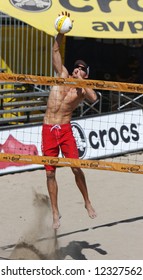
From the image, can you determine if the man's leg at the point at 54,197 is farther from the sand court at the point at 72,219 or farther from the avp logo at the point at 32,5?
the avp logo at the point at 32,5

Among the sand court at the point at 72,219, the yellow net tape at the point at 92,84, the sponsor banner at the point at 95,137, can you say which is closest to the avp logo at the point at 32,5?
the sponsor banner at the point at 95,137

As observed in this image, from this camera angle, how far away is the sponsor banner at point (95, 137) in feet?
45.8

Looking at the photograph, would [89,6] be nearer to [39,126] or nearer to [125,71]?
[39,126]

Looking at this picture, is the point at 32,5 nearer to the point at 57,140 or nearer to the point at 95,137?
the point at 95,137

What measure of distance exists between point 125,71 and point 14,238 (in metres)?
9.71

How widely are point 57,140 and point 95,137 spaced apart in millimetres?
4782

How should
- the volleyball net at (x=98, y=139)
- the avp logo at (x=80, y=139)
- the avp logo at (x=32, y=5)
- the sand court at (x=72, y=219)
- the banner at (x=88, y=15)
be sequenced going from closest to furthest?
1. the sand court at (x=72, y=219)
2. the volleyball net at (x=98, y=139)
3. the avp logo at (x=80, y=139)
4. the banner at (x=88, y=15)
5. the avp logo at (x=32, y=5)

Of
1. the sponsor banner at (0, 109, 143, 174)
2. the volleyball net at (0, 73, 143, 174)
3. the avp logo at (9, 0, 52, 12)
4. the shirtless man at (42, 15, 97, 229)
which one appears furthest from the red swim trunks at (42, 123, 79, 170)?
the avp logo at (9, 0, 52, 12)

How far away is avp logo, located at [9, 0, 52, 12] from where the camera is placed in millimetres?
15383

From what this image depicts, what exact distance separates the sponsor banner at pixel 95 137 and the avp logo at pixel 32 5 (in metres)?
2.22

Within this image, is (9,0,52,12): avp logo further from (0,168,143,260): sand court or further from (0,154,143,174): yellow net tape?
(0,154,143,174): yellow net tape

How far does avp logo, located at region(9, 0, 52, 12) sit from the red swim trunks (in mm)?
5824

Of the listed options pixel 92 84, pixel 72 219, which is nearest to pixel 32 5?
pixel 72 219

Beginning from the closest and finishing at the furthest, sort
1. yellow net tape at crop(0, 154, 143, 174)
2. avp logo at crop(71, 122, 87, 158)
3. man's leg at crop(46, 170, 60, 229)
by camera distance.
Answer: yellow net tape at crop(0, 154, 143, 174), man's leg at crop(46, 170, 60, 229), avp logo at crop(71, 122, 87, 158)
